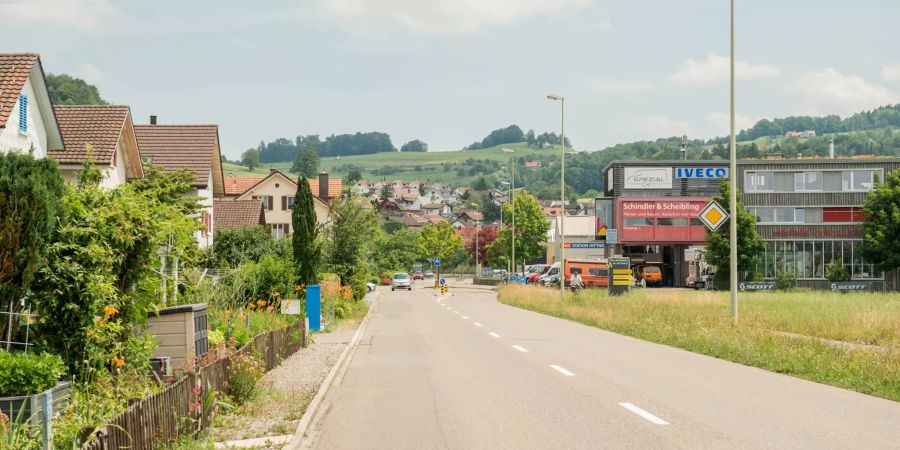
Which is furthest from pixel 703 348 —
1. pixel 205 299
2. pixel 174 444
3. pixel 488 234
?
pixel 488 234

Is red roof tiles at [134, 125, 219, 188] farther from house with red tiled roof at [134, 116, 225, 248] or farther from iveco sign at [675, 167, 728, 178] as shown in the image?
iveco sign at [675, 167, 728, 178]

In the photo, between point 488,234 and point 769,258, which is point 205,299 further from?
point 488,234

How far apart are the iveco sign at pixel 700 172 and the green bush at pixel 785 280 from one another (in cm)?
1507

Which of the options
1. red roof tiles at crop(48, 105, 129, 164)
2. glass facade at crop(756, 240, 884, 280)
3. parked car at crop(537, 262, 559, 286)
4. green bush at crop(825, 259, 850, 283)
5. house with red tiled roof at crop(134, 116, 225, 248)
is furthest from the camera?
parked car at crop(537, 262, 559, 286)

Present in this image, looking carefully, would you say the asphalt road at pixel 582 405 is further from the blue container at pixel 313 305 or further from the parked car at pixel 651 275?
the parked car at pixel 651 275

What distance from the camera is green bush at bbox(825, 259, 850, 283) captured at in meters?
75.8

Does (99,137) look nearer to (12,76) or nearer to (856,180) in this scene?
(12,76)

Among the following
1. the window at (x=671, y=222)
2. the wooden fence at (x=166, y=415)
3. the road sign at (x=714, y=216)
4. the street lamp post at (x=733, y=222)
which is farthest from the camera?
the window at (x=671, y=222)

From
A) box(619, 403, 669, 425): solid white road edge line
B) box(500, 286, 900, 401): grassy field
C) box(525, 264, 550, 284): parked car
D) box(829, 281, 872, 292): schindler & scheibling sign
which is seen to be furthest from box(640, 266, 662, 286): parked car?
box(619, 403, 669, 425): solid white road edge line

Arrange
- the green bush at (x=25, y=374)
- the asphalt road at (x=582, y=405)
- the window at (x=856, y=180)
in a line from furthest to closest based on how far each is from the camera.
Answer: the window at (x=856, y=180), the asphalt road at (x=582, y=405), the green bush at (x=25, y=374)

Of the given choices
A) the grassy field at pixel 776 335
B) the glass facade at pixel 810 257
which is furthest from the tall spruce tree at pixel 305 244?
the glass facade at pixel 810 257

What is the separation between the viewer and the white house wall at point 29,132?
23328 millimetres

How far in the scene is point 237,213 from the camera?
6209 centimetres

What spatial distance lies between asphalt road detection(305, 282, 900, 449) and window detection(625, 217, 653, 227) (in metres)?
66.8
